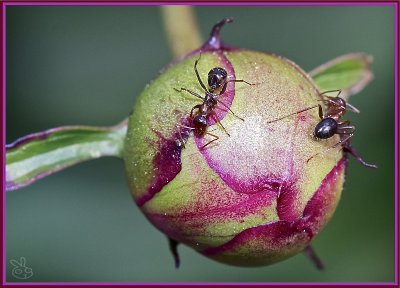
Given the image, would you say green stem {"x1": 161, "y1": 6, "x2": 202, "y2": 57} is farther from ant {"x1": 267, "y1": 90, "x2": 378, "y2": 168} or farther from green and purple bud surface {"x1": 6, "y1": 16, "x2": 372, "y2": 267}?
ant {"x1": 267, "y1": 90, "x2": 378, "y2": 168}

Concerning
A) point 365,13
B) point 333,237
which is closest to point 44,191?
point 333,237

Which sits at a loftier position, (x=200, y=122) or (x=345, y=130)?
(x=200, y=122)

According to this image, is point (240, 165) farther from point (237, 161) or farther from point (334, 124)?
point (334, 124)

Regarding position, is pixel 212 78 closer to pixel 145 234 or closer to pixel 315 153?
pixel 315 153

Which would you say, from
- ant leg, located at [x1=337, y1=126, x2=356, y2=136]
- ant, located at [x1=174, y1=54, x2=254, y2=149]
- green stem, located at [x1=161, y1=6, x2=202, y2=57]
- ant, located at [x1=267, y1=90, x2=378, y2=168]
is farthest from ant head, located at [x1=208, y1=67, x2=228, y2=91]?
green stem, located at [x1=161, y1=6, x2=202, y2=57]

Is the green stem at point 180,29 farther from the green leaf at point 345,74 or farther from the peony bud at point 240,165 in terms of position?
the peony bud at point 240,165

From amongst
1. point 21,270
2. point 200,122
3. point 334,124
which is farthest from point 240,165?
point 21,270
